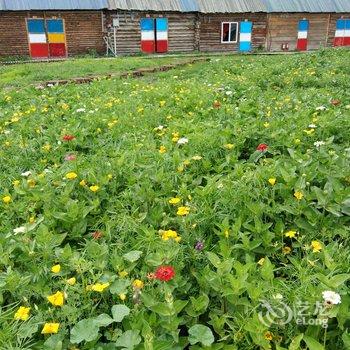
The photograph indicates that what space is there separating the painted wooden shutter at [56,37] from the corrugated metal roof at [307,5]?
41.8ft

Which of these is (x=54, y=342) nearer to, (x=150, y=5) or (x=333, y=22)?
(x=150, y=5)

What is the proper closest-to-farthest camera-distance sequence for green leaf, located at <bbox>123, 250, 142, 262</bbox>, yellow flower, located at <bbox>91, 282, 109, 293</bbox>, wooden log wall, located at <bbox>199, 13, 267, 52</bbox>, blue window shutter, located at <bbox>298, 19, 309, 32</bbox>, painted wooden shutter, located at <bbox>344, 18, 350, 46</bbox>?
yellow flower, located at <bbox>91, 282, 109, 293</bbox>, green leaf, located at <bbox>123, 250, 142, 262</bbox>, wooden log wall, located at <bbox>199, 13, 267, 52</bbox>, blue window shutter, located at <bbox>298, 19, 309, 32</bbox>, painted wooden shutter, located at <bbox>344, 18, 350, 46</bbox>

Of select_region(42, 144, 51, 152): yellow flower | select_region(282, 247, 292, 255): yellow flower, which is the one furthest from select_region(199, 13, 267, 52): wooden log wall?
select_region(282, 247, 292, 255): yellow flower

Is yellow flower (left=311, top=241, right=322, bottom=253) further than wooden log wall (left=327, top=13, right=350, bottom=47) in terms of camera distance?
No

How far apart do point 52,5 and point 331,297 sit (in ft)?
76.8

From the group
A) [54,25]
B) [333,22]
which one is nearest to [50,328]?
[54,25]

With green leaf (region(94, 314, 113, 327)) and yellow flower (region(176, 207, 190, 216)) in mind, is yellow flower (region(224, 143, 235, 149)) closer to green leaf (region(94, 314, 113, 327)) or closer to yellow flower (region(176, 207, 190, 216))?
yellow flower (region(176, 207, 190, 216))

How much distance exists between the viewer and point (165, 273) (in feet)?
7.34

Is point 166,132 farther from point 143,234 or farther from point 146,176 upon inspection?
point 143,234

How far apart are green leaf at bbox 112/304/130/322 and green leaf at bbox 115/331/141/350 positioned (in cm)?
10

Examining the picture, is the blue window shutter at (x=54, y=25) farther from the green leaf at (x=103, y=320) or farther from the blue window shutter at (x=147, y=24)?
the green leaf at (x=103, y=320)

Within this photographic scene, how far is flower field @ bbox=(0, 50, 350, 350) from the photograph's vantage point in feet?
6.67

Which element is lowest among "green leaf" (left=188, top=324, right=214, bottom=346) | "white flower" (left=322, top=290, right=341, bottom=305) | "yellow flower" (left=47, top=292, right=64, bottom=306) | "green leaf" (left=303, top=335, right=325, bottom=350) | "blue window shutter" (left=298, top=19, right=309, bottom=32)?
"green leaf" (left=188, top=324, right=214, bottom=346)

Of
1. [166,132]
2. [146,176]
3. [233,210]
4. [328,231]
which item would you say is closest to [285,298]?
[328,231]
